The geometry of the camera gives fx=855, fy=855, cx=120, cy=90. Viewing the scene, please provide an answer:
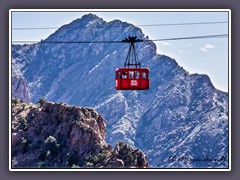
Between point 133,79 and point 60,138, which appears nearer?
point 133,79

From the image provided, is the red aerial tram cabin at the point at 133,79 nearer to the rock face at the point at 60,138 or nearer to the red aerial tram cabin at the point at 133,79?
the red aerial tram cabin at the point at 133,79

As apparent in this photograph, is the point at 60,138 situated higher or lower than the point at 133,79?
lower

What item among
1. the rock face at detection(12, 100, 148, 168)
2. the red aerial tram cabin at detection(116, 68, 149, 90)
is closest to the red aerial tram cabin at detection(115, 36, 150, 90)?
the red aerial tram cabin at detection(116, 68, 149, 90)

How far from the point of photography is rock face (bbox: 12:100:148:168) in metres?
84.1

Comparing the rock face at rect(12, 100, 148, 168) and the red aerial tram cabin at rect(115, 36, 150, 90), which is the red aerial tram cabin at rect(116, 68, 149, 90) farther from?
the rock face at rect(12, 100, 148, 168)

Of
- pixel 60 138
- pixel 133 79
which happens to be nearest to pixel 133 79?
pixel 133 79

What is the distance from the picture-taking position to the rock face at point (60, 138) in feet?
276

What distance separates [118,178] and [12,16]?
10176mm

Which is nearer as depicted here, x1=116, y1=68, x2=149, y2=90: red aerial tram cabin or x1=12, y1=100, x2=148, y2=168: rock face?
x1=116, y1=68, x2=149, y2=90: red aerial tram cabin

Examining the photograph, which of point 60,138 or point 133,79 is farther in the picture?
point 60,138

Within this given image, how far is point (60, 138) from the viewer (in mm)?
97125

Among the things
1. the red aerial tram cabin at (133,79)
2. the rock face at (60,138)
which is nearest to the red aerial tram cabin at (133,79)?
the red aerial tram cabin at (133,79)

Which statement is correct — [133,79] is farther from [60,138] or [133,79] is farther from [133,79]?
[60,138]
